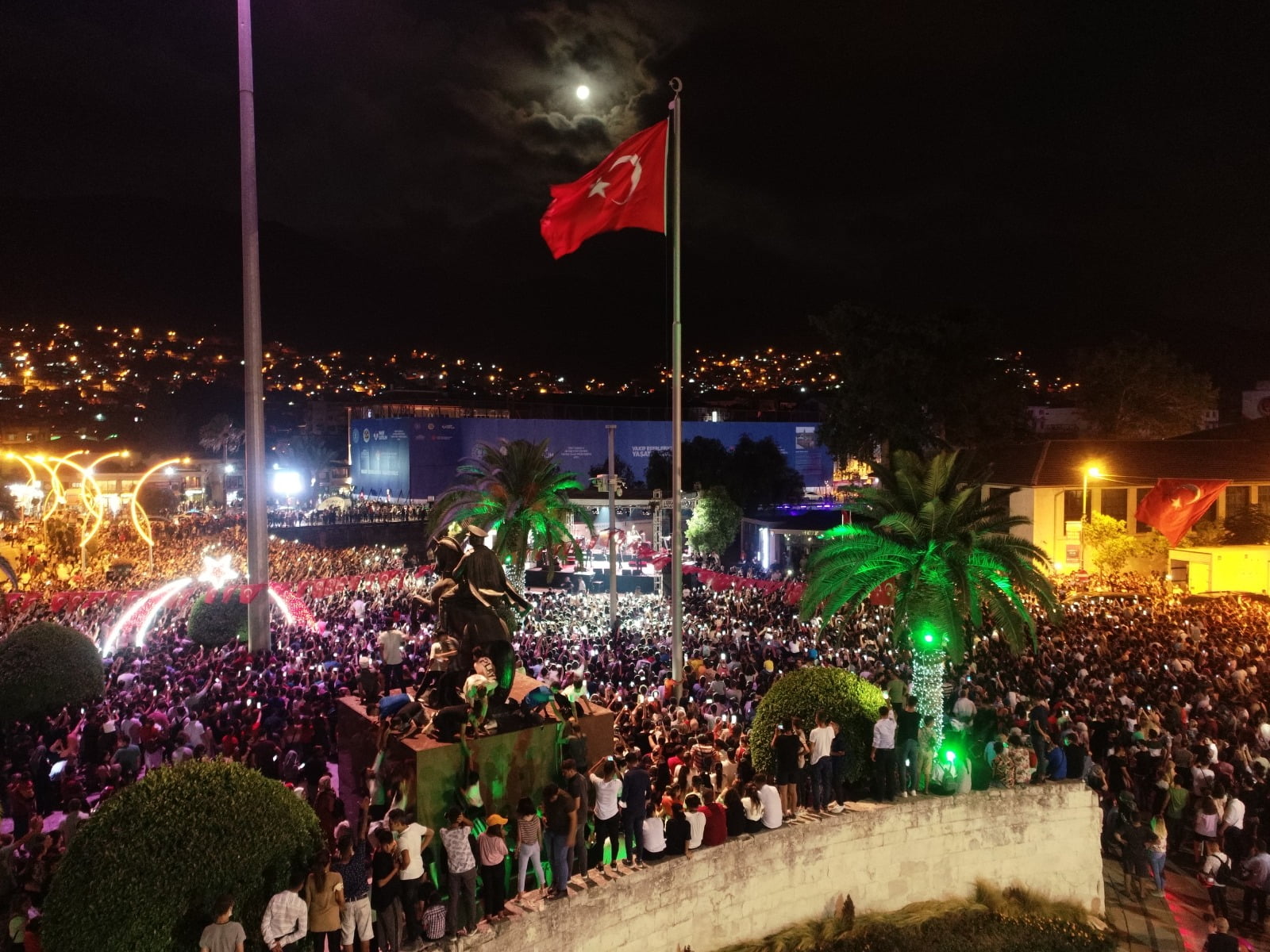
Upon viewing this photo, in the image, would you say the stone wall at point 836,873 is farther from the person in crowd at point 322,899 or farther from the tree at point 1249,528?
the tree at point 1249,528

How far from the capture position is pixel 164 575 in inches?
1113

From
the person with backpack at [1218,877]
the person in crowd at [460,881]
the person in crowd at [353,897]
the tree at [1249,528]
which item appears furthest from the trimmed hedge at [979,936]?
the tree at [1249,528]

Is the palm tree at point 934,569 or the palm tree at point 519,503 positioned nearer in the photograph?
the palm tree at point 934,569

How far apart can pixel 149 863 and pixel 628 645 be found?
13.8 m

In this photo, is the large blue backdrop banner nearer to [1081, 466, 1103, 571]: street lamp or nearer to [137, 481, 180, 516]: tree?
[137, 481, 180, 516]: tree

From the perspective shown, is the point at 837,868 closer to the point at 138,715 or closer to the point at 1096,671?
the point at 1096,671

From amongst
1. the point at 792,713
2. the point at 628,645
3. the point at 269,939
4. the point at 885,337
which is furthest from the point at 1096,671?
the point at 885,337

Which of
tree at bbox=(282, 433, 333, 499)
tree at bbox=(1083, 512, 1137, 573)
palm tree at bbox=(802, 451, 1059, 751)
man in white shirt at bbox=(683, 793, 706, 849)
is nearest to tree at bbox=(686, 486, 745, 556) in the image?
tree at bbox=(1083, 512, 1137, 573)

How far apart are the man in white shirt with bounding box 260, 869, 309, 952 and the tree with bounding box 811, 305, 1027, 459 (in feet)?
121

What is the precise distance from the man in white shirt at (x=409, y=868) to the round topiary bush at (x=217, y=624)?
13.9 meters

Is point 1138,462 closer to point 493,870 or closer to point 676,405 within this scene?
point 676,405

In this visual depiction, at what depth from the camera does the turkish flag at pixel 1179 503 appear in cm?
2422

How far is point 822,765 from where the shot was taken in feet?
35.3

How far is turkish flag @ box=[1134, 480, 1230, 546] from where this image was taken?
2422 cm
